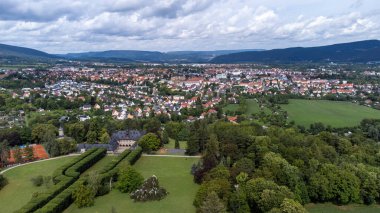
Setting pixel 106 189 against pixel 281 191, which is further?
pixel 106 189

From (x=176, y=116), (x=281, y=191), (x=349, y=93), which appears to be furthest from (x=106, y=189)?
(x=349, y=93)

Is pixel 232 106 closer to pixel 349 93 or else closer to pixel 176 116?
pixel 176 116

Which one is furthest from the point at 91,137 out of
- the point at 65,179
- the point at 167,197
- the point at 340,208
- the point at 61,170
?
the point at 340,208

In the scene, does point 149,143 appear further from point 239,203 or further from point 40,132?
point 239,203

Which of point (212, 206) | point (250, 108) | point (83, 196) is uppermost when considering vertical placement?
point (212, 206)

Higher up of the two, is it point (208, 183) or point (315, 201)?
point (208, 183)

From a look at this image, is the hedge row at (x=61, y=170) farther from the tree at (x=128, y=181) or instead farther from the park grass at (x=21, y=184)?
the tree at (x=128, y=181)

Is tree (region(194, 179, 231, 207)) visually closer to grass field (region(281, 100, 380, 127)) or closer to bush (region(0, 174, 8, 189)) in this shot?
bush (region(0, 174, 8, 189))
